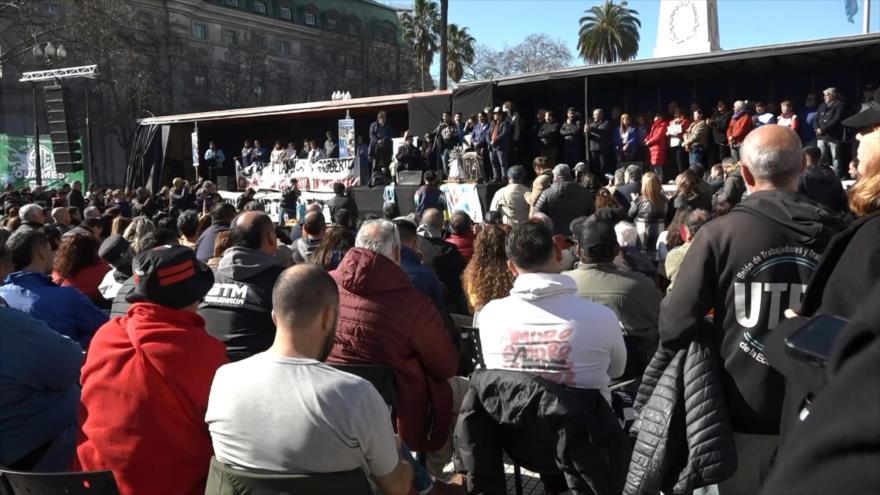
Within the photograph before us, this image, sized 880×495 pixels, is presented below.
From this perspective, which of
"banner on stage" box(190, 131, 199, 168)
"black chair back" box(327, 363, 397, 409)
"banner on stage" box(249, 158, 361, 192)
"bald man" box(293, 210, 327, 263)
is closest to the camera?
"black chair back" box(327, 363, 397, 409)

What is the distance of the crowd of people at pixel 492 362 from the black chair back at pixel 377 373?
77 mm

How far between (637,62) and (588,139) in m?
1.96

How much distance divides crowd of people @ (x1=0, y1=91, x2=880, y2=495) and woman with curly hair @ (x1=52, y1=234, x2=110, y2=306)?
782 mm

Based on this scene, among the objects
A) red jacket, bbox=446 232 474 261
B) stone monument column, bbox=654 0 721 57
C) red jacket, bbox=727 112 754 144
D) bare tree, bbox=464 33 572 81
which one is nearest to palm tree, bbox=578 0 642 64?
bare tree, bbox=464 33 572 81

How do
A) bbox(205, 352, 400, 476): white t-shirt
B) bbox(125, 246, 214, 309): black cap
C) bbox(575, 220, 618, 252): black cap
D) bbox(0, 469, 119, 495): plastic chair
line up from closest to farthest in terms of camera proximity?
bbox(205, 352, 400, 476): white t-shirt < bbox(0, 469, 119, 495): plastic chair < bbox(125, 246, 214, 309): black cap < bbox(575, 220, 618, 252): black cap

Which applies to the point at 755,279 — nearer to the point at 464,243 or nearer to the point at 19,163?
the point at 464,243

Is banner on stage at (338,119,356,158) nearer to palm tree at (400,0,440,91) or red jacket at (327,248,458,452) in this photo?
red jacket at (327,248,458,452)

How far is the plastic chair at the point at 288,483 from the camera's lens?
6.86 ft

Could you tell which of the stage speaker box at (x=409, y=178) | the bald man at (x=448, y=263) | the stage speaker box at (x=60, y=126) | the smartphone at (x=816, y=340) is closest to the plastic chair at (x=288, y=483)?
the smartphone at (x=816, y=340)

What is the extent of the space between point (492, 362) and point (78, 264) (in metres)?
3.60

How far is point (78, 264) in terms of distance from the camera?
17.6 feet

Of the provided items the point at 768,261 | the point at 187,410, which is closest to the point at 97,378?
the point at 187,410

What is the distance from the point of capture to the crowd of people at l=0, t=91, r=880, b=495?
1953 millimetres

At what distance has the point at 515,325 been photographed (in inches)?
122
